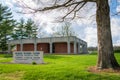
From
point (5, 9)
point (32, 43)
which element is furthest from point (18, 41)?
point (5, 9)

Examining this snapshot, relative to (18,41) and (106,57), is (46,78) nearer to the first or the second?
(106,57)

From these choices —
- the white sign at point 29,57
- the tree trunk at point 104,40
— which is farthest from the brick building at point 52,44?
the tree trunk at point 104,40

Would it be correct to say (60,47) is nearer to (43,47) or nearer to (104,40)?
(43,47)

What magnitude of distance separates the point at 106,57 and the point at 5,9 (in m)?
51.9

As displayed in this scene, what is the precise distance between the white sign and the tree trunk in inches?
315

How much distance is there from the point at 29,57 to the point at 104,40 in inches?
371

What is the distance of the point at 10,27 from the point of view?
189ft

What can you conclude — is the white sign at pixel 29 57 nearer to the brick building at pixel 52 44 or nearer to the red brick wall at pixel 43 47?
the brick building at pixel 52 44

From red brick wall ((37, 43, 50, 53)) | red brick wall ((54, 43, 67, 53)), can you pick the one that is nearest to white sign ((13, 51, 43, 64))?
red brick wall ((54, 43, 67, 53))

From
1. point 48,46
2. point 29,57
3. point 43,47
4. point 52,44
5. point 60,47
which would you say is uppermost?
point 52,44

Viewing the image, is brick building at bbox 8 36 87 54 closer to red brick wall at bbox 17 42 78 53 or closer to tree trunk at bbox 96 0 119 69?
red brick wall at bbox 17 42 78 53

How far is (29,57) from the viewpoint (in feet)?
68.3

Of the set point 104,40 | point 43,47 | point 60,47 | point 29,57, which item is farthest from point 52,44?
point 104,40

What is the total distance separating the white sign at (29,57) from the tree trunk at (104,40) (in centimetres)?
800
